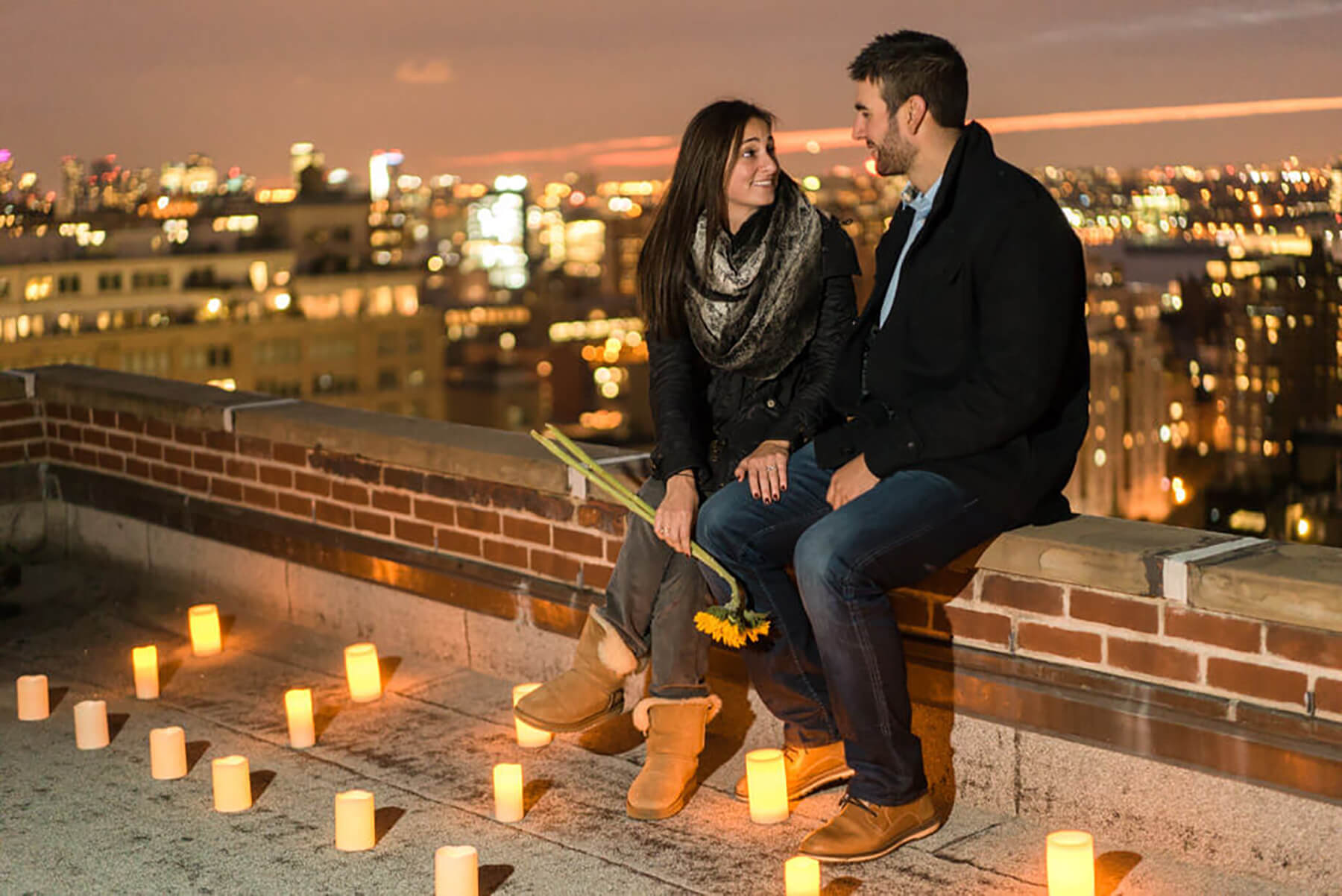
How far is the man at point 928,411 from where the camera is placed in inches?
135

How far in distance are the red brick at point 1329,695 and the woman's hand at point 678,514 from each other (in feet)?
4.43

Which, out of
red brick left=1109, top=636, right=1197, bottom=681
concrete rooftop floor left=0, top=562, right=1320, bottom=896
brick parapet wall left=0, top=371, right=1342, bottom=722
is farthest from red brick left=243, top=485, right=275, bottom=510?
red brick left=1109, top=636, right=1197, bottom=681

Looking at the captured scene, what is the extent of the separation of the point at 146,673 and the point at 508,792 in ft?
5.24

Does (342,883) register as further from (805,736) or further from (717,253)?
(717,253)

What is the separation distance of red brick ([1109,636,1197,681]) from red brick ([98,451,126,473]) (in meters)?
4.25

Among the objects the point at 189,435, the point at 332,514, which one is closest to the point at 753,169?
the point at 332,514

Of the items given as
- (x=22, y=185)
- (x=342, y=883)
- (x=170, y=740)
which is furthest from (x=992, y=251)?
(x=22, y=185)

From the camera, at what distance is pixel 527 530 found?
494 centimetres

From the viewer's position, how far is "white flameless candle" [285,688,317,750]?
14.5ft

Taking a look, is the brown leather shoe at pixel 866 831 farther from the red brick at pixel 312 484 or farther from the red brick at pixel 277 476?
the red brick at pixel 277 476

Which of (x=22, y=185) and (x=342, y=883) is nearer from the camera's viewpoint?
(x=342, y=883)

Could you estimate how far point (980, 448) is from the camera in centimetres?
347

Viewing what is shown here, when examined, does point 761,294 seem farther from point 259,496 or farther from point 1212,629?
point 259,496

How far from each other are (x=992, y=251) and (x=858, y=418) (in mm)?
505
